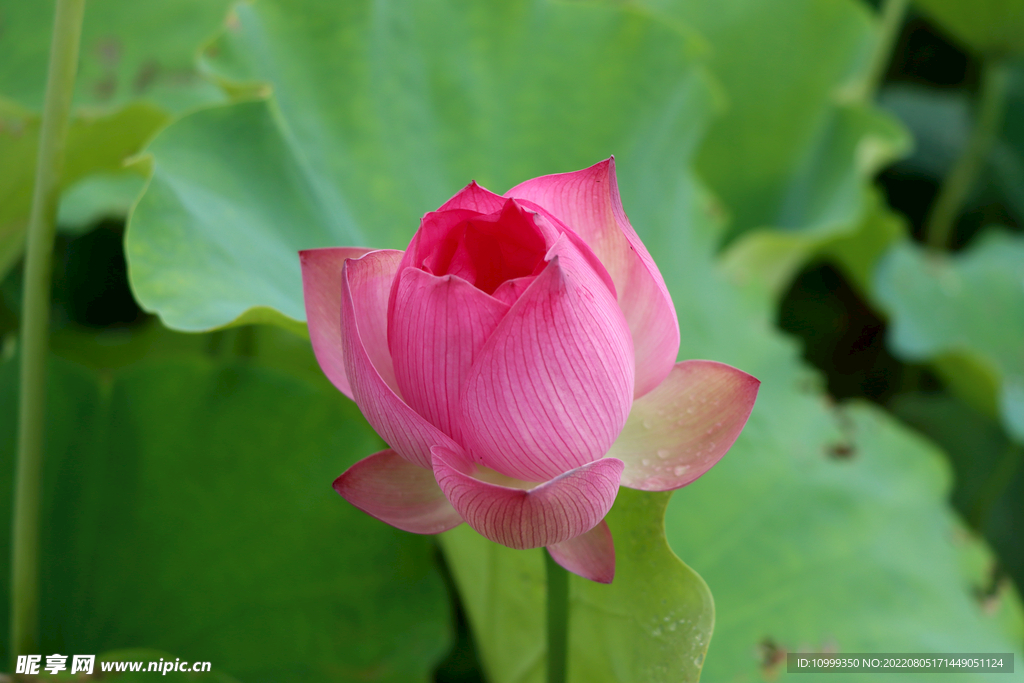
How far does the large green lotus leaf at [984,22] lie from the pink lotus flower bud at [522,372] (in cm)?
107

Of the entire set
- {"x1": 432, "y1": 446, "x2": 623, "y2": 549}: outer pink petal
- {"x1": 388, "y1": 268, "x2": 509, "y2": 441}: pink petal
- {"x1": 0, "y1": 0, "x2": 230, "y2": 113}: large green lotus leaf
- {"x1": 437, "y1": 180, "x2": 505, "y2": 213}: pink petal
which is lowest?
{"x1": 432, "y1": 446, "x2": 623, "y2": 549}: outer pink petal

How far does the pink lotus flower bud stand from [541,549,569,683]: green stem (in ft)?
0.16

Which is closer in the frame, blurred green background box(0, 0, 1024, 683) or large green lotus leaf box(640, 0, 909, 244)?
blurred green background box(0, 0, 1024, 683)

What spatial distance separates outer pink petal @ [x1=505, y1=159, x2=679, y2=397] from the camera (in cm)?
38

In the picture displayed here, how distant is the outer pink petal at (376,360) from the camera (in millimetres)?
330

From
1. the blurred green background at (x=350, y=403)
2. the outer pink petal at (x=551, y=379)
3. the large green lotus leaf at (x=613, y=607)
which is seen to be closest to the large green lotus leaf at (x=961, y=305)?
the blurred green background at (x=350, y=403)

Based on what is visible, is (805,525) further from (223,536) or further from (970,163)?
(970,163)

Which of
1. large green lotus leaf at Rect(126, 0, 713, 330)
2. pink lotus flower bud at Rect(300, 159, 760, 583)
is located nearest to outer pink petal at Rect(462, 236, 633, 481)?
pink lotus flower bud at Rect(300, 159, 760, 583)

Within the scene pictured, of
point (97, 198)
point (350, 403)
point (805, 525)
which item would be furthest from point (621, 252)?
point (97, 198)

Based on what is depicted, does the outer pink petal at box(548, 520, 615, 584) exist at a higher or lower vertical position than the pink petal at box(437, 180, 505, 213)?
lower

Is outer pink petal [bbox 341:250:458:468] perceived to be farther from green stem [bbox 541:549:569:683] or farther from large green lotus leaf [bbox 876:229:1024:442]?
large green lotus leaf [bbox 876:229:1024:442]

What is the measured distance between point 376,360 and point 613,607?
21cm

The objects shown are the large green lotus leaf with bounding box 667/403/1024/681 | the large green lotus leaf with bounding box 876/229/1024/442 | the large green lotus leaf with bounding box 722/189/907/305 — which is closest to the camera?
the large green lotus leaf with bounding box 667/403/1024/681

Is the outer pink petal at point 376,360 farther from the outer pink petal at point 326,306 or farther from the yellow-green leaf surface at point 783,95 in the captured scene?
the yellow-green leaf surface at point 783,95
